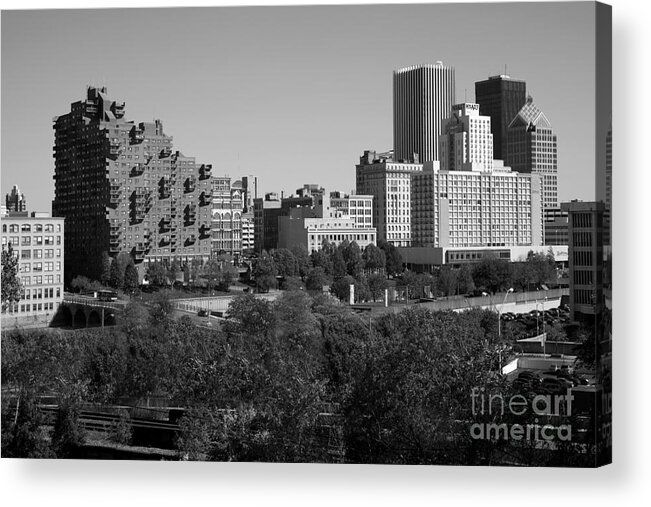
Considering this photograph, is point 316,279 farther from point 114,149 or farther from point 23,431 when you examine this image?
point 23,431

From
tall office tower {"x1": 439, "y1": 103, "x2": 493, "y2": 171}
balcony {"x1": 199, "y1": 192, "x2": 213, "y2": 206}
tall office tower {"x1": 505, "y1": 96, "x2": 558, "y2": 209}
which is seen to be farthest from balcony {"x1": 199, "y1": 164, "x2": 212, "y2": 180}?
tall office tower {"x1": 505, "y1": 96, "x2": 558, "y2": 209}

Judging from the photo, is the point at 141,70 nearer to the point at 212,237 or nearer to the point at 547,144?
the point at 212,237

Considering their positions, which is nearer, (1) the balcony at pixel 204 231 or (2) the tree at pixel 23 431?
(2) the tree at pixel 23 431

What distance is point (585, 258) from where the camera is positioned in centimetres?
977

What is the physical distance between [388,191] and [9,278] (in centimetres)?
402

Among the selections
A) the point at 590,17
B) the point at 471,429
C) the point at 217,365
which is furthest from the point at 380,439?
the point at 590,17

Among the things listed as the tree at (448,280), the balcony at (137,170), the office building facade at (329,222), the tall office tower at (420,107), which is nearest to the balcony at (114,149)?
the balcony at (137,170)

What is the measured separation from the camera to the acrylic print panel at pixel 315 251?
9.88 meters

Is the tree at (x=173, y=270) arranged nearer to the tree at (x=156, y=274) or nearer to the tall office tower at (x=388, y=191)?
the tree at (x=156, y=274)

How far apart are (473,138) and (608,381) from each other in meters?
3.70

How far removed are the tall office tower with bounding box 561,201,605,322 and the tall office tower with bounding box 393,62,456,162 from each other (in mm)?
1760

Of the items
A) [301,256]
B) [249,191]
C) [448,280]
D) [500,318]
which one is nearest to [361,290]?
[301,256]

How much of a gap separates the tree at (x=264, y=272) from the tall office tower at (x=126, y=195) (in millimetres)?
621

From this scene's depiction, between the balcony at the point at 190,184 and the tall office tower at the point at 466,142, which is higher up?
the tall office tower at the point at 466,142
